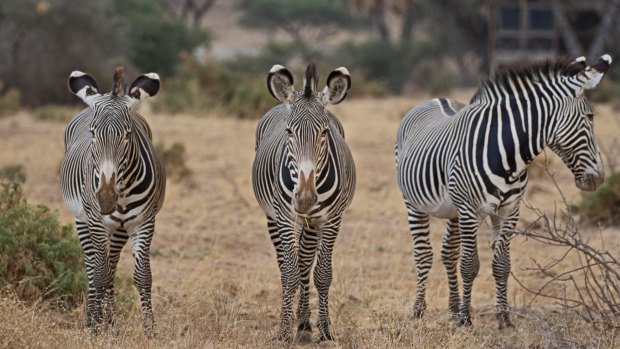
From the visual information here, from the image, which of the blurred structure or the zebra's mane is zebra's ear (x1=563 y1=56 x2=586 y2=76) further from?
the blurred structure

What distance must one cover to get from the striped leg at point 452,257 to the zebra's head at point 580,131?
3.94 ft

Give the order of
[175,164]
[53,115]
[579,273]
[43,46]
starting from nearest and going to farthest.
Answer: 1. [579,273]
2. [175,164]
3. [53,115]
4. [43,46]

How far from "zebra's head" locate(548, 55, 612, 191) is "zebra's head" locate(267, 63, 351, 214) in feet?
4.96

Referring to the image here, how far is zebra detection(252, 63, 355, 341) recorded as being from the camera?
20.3ft

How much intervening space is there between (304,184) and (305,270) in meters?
1.24

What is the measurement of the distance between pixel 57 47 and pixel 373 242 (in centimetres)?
1526

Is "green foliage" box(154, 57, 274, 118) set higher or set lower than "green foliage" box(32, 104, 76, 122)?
higher

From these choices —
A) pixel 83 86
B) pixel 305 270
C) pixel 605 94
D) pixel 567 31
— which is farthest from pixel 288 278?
pixel 567 31

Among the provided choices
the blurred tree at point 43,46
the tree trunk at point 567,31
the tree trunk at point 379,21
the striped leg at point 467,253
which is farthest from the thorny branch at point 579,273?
the tree trunk at point 379,21

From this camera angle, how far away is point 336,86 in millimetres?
6516

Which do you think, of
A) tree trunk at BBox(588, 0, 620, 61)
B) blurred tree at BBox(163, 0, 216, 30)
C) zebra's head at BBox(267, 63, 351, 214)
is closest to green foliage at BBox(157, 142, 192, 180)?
zebra's head at BBox(267, 63, 351, 214)

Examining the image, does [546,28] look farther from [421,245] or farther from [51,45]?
[421,245]

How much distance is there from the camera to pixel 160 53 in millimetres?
32969

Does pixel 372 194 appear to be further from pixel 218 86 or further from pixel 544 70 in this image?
pixel 218 86
